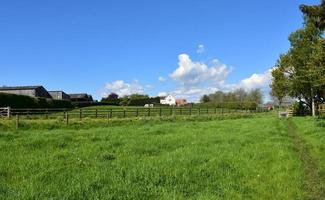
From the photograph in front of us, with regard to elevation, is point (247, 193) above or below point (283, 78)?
below

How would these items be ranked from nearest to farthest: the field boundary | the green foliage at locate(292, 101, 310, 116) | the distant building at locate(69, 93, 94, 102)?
1. the field boundary
2. the green foliage at locate(292, 101, 310, 116)
3. the distant building at locate(69, 93, 94, 102)

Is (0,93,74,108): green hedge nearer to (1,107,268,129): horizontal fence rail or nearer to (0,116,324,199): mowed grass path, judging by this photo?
(1,107,268,129): horizontal fence rail

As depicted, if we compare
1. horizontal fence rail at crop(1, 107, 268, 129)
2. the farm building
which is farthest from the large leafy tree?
the farm building

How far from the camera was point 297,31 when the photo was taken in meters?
68.2

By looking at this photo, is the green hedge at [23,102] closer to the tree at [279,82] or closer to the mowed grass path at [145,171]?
the tree at [279,82]

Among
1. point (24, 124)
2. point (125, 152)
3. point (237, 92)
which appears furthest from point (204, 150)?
point (237, 92)

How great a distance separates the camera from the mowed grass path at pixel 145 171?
980 cm

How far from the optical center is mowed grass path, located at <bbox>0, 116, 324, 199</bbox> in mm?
9805

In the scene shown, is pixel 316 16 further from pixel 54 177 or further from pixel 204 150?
pixel 54 177

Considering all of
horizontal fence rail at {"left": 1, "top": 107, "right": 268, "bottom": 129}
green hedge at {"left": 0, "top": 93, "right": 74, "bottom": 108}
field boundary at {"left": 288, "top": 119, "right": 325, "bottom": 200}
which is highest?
green hedge at {"left": 0, "top": 93, "right": 74, "bottom": 108}

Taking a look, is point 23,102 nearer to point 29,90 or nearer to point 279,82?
point 29,90

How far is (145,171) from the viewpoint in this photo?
469 inches

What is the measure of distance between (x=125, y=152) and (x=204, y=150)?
10.4 ft

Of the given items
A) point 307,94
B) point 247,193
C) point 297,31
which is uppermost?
point 297,31
